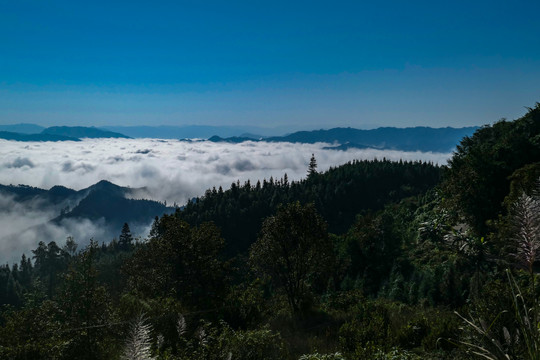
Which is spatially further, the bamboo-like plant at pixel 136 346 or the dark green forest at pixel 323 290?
Answer: the dark green forest at pixel 323 290

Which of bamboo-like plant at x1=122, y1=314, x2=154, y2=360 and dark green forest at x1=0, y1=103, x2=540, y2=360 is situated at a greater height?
bamboo-like plant at x1=122, y1=314, x2=154, y2=360

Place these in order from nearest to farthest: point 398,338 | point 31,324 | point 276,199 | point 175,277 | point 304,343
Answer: point 398,338
point 304,343
point 31,324
point 175,277
point 276,199

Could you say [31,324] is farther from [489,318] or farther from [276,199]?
[276,199]

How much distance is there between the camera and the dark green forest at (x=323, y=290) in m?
5.47

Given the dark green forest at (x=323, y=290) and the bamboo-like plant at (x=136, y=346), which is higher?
the bamboo-like plant at (x=136, y=346)

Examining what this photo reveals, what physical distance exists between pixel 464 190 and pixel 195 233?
76.7ft

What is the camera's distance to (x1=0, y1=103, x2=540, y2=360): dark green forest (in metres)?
5.47

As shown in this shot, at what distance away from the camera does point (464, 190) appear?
30391 millimetres

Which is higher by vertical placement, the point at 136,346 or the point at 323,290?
the point at 136,346

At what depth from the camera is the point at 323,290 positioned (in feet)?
133

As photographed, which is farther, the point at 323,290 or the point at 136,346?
the point at 323,290

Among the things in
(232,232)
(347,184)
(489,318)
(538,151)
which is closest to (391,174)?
(347,184)

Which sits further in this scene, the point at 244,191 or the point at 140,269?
the point at 244,191

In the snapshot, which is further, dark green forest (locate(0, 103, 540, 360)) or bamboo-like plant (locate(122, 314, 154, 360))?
dark green forest (locate(0, 103, 540, 360))
